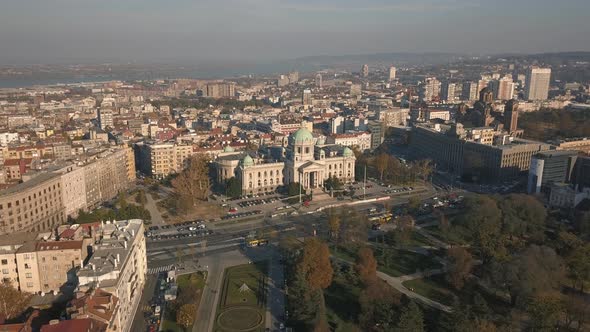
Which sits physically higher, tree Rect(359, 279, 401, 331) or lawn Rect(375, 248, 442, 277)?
tree Rect(359, 279, 401, 331)

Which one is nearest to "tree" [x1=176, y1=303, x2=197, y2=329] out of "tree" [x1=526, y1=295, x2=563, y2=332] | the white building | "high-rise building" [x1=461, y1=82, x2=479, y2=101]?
"tree" [x1=526, y1=295, x2=563, y2=332]

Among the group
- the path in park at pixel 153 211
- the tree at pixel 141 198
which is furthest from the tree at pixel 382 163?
the tree at pixel 141 198

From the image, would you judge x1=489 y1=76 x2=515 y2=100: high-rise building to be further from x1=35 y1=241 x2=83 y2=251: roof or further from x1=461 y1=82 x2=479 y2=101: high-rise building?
x1=35 y1=241 x2=83 y2=251: roof

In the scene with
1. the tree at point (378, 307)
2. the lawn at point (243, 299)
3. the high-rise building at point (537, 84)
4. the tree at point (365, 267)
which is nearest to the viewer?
the tree at point (378, 307)

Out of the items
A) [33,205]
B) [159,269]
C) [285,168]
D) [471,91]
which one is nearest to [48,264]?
[159,269]

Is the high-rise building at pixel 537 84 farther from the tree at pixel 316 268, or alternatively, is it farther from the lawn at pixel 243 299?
the tree at pixel 316 268

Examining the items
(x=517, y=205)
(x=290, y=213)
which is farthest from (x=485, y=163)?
(x=290, y=213)
